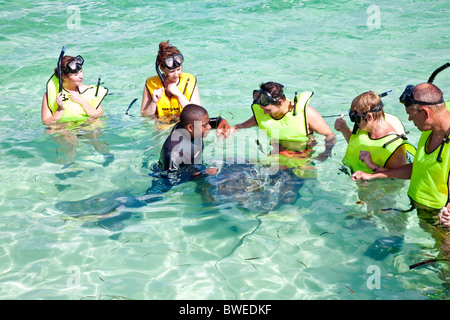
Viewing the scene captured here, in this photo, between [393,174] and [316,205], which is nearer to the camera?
[393,174]

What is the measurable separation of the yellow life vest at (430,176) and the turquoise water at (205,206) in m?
0.62

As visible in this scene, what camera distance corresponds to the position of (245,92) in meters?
9.84

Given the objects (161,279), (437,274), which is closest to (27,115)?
(161,279)

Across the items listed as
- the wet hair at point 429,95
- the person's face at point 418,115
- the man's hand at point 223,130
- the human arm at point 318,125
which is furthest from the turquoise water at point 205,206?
the wet hair at point 429,95

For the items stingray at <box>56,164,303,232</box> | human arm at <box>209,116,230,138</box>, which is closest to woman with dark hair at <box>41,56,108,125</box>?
stingray at <box>56,164,303,232</box>

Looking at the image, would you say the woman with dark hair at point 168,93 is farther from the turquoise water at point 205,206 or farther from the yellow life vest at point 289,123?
the yellow life vest at point 289,123

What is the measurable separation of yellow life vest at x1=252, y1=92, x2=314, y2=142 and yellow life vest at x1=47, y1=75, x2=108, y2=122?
303 cm

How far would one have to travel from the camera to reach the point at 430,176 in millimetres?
4188

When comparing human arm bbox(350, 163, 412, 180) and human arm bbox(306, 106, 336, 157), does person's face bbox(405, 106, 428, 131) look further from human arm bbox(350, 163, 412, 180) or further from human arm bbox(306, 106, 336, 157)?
human arm bbox(306, 106, 336, 157)

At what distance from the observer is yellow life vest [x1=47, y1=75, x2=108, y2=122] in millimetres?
7594

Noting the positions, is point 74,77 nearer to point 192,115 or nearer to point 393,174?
point 192,115

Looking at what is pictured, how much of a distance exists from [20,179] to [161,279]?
3074mm

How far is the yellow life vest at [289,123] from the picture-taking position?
610cm
